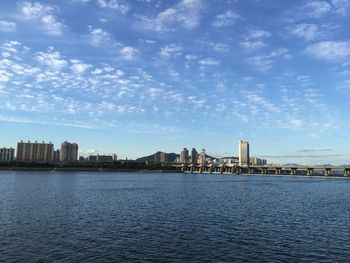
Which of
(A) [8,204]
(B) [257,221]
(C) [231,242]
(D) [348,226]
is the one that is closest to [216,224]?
(B) [257,221]

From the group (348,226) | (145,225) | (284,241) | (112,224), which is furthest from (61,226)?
(348,226)

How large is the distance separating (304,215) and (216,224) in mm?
22618

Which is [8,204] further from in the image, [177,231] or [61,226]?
[177,231]

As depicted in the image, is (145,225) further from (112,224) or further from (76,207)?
(76,207)

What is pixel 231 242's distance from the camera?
149ft

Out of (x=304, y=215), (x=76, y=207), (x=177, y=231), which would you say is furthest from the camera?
(x=76, y=207)

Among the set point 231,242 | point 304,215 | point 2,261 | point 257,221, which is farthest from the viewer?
point 304,215

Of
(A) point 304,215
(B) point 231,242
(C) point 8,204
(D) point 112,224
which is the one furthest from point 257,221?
(C) point 8,204

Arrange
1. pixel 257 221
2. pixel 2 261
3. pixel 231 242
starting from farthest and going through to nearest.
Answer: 1. pixel 257 221
2. pixel 231 242
3. pixel 2 261

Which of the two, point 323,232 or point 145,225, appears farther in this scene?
point 145,225

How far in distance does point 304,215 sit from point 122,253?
147ft

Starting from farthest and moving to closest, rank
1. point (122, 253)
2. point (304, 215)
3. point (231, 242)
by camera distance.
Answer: point (304, 215) < point (231, 242) < point (122, 253)

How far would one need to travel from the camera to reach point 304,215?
233ft

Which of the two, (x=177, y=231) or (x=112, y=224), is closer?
(x=177, y=231)
